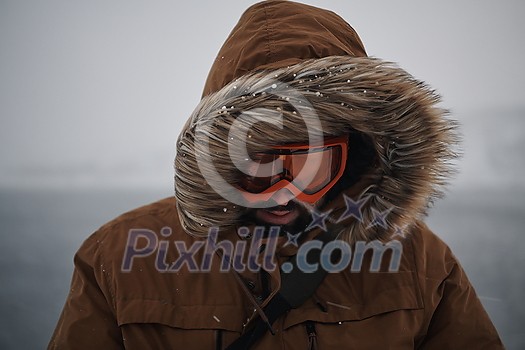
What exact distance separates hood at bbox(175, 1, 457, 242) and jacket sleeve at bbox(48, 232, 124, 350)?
278mm

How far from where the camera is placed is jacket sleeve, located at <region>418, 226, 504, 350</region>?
110cm

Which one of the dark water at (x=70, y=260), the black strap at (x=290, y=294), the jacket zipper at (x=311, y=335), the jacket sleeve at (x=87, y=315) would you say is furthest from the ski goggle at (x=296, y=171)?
the dark water at (x=70, y=260)

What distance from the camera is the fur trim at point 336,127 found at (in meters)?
0.96

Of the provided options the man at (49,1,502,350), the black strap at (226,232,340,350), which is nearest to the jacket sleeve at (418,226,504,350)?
the man at (49,1,502,350)

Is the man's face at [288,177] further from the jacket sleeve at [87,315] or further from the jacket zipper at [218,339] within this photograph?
the jacket sleeve at [87,315]

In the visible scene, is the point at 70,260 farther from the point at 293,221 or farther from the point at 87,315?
the point at 293,221

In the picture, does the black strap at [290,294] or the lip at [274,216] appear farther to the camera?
the lip at [274,216]

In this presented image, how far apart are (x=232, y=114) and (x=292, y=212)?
0.37m

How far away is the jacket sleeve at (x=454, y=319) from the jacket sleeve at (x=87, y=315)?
2.80 ft

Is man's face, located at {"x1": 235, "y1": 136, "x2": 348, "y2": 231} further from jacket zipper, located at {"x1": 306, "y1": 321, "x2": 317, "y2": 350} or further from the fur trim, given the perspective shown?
jacket zipper, located at {"x1": 306, "y1": 321, "x2": 317, "y2": 350}

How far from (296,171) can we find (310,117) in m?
0.16

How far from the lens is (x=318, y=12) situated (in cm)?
116

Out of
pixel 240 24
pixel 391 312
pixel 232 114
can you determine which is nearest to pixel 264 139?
pixel 232 114

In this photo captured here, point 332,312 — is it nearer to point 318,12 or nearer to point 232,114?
point 232,114
